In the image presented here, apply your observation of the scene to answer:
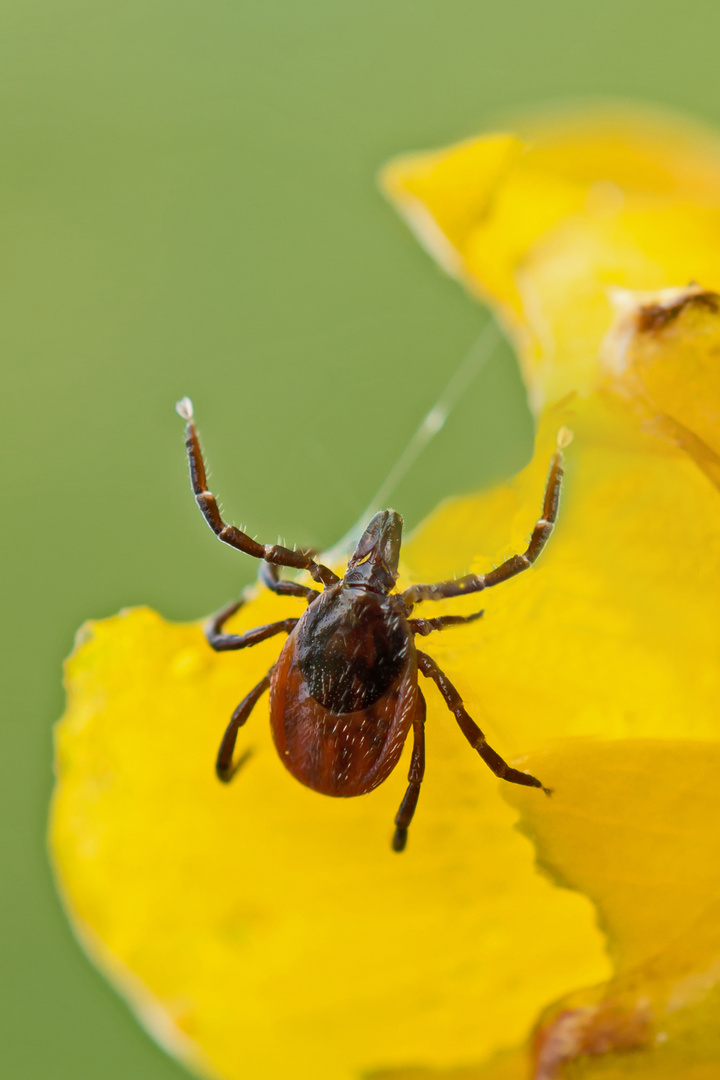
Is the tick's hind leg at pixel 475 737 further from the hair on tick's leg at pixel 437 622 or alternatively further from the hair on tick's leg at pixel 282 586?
the hair on tick's leg at pixel 282 586

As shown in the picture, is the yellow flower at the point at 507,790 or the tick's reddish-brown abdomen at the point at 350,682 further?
the tick's reddish-brown abdomen at the point at 350,682

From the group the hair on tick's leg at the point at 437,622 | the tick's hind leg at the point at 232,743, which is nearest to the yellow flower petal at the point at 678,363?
the hair on tick's leg at the point at 437,622

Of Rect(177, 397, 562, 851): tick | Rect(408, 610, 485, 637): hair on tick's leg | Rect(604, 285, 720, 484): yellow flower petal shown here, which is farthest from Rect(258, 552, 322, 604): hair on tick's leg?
Rect(604, 285, 720, 484): yellow flower petal

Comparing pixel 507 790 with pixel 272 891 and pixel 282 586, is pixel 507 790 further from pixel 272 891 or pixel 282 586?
pixel 282 586

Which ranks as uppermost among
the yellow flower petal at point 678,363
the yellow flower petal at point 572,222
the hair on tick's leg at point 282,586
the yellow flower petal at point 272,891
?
the yellow flower petal at point 572,222

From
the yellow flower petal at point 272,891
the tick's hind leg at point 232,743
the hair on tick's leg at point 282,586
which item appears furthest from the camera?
the hair on tick's leg at point 282,586
